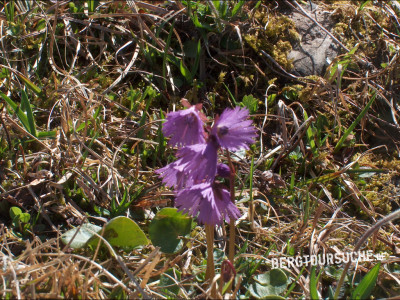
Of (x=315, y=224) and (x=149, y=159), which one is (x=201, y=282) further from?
(x=149, y=159)

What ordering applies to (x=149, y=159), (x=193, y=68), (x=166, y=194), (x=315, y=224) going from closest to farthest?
1. (x=315, y=224)
2. (x=166, y=194)
3. (x=149, y=159)
4. (x=193, y=68)

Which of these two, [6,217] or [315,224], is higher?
[6,217]

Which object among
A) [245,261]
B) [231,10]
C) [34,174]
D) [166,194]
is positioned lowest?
[245,261]

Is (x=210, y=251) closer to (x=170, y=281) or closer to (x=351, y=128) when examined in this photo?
(x=170, y=281)

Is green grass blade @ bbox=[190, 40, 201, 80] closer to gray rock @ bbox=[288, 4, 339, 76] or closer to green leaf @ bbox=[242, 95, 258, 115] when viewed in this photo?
green leaf @ bbox=[242, 95, 258, 115]

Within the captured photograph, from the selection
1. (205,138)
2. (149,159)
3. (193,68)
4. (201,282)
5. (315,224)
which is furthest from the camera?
(193,68)

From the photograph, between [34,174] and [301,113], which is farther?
[301,113]

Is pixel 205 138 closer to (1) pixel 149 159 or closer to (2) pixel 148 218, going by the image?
(2) pixel 148 218

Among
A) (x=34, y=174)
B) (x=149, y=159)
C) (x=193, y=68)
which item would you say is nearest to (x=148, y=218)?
(x=149, y=159)
